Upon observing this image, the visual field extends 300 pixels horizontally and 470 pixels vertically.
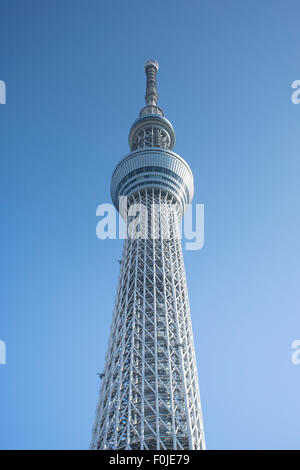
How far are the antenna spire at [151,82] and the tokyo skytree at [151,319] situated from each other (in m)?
9.15

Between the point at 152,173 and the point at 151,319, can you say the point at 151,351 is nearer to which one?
the point at 151,319

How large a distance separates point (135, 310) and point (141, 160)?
24240 mm

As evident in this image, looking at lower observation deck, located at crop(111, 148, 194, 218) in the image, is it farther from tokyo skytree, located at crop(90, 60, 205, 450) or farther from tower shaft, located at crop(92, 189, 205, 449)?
A: tower shaft, located at crop(92, 189, 205, 449)

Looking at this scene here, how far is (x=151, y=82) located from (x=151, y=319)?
5447cm

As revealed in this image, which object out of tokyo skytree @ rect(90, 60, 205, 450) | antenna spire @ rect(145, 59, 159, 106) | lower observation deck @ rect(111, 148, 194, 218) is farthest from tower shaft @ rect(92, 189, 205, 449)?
antenna spire @ rect(145, 59, 159, 106)

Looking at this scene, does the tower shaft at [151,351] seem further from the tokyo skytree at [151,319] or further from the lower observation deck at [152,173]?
the lower observation deck at [152,173]

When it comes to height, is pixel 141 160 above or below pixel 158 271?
above

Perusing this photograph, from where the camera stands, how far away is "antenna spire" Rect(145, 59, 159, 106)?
277 ft

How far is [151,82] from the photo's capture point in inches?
3455

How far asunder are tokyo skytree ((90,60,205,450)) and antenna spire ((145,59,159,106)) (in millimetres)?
9146

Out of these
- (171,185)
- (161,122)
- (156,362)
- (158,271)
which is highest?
(161,122)
